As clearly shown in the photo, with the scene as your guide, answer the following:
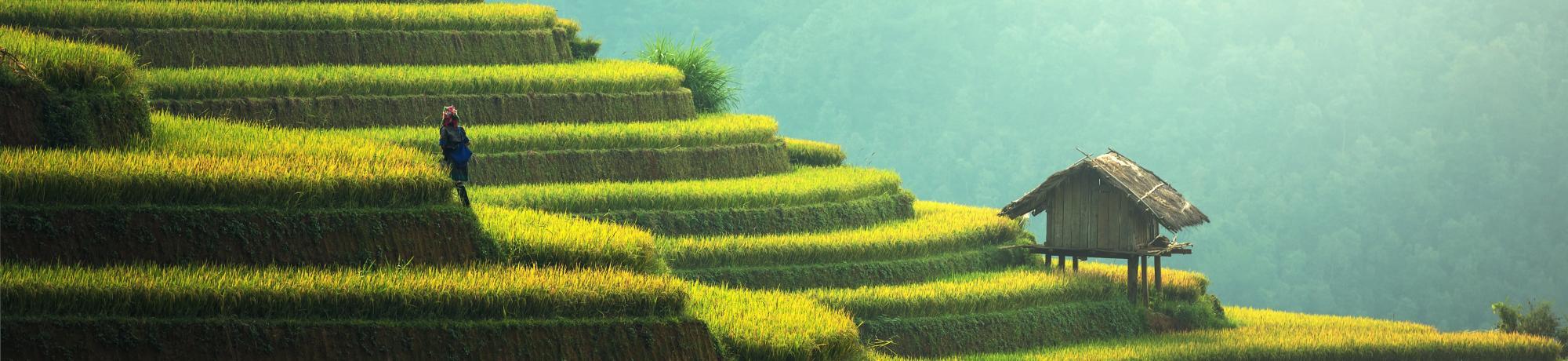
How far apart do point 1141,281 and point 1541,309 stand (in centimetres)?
872

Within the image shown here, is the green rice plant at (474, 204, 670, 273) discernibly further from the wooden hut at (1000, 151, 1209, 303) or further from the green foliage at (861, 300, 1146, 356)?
the wooden hut at (1000, 151, 1209, 303)

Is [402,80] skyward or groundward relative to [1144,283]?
skyward

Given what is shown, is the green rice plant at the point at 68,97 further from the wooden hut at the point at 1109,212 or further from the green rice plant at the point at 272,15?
the wooden hut at the point at 1109,212

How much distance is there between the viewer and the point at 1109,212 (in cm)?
2667

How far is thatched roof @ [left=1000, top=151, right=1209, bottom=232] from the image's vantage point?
26141 mm

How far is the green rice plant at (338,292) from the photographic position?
13.8 meters

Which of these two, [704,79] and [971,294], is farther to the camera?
[704,79]

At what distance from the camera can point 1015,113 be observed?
392 feet

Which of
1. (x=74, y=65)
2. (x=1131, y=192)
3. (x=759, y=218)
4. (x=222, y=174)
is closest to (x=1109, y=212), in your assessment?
(x=1131, y=192)

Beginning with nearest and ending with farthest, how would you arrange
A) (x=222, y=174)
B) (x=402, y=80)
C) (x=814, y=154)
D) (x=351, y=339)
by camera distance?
1. (x=351, y=339)
2. (x=222, y=174)
3. (x=402, y=80)
4. (x=814, y=154)

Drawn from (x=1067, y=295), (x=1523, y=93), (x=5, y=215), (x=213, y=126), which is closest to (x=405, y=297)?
(x=5, y=215)

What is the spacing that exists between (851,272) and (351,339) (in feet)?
38.2

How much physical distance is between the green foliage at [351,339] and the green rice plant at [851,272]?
7.11m

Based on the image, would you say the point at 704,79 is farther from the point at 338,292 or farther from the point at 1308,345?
the point at 338,292
